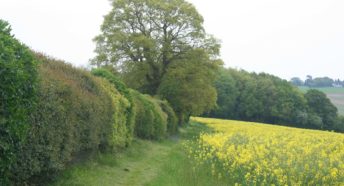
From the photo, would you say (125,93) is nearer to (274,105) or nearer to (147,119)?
(147,119)

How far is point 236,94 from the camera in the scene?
90.2 metres

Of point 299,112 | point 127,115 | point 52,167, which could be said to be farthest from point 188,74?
point 299,112

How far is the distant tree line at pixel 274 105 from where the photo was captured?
277ft

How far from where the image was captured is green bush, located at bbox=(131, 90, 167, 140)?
74.5 ft

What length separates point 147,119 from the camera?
23.8 metres

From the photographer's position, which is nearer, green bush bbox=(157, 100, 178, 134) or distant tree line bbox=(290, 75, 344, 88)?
green bush bbox=(157, 100, 178, 134)

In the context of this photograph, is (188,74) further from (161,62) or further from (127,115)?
(127,115)

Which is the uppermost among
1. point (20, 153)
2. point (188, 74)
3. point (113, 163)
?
point (188, 74)

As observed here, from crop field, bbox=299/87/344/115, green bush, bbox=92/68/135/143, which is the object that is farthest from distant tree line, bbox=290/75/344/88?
green bush, bbox=92/68/135/143

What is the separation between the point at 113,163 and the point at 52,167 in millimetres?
4899

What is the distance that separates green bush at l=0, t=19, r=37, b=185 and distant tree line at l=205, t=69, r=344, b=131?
77.1m

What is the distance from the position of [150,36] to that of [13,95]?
32.8m

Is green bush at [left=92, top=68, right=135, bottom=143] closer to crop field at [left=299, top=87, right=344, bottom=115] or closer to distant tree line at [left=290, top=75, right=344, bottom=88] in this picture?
crop field at [left=299, top=87, right=344, bottom=115]

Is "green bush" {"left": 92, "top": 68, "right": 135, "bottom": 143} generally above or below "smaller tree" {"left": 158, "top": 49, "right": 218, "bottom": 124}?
below
